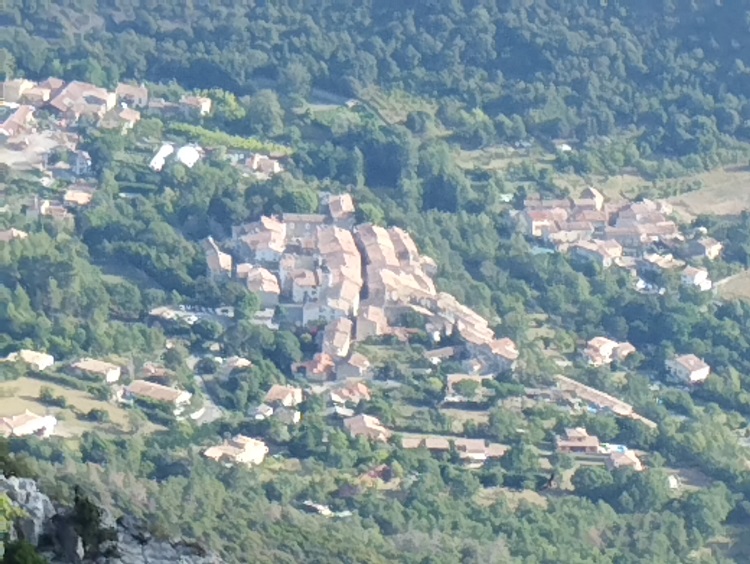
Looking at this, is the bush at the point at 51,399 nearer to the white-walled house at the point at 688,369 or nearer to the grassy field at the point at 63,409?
the grassy field at the point at 63,409

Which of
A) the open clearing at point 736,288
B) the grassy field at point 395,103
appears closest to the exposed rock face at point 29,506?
the open clearing at point 736,288

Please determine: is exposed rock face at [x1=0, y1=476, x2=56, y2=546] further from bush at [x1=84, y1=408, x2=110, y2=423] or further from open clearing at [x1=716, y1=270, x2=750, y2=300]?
open clearing at [x1=716, y1=270, x2=750, y2=300]

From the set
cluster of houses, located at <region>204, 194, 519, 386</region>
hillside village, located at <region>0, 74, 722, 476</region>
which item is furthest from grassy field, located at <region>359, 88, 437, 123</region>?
cluster of houses, located at <region>204, 194, 519, 386</region>

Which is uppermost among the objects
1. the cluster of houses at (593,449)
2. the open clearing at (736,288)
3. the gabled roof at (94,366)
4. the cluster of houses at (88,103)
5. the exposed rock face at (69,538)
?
the exposed rock face at (69,538)

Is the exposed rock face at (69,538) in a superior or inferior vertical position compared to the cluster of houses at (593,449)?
superior

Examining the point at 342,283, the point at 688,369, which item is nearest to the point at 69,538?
A: the point at 342,283

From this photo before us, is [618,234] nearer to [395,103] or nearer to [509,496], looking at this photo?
[395,103]

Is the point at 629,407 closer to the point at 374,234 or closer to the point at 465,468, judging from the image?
the point at 465,468
